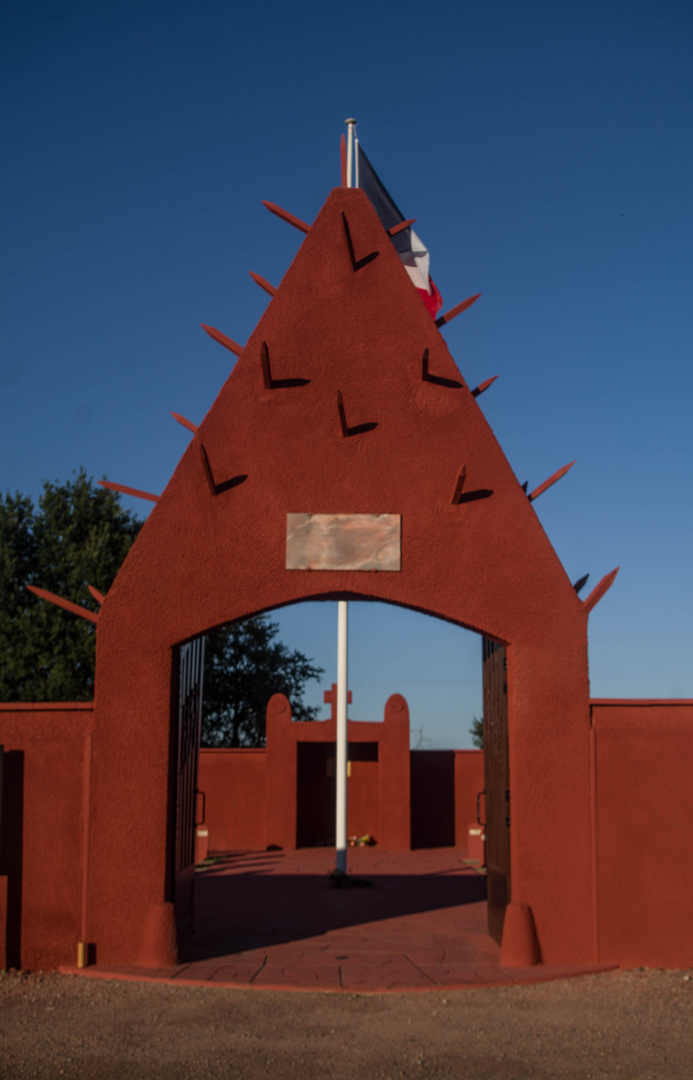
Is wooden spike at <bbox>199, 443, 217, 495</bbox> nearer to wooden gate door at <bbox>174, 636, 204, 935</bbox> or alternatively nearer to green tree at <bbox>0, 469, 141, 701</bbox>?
wooden gate door at <bbox>174, 636, 204, 935</bbox>

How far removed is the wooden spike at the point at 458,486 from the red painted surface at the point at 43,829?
157 inches

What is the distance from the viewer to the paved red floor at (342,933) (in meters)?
7.80

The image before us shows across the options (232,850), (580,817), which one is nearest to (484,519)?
(580,817)

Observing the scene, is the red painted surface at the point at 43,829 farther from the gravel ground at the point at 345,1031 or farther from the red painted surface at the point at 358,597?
the gravel ground at the point at 345,1031

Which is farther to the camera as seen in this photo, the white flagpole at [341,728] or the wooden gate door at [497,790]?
the white flagpole at [341,728]

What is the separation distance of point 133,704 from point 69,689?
1926 centimetres

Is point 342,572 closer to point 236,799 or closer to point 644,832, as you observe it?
point 644,832

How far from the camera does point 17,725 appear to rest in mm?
8383

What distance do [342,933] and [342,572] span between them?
13.5ft

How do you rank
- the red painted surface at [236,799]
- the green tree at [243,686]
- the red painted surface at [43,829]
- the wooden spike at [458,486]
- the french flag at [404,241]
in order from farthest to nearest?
the green tree at [243,686]
the red painted surface at [236,799]
the french flag at [404,241]
the wooden spike at [458,486]
the red painted surface at [43,829]

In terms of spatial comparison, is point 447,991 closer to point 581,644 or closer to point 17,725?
point 581,644

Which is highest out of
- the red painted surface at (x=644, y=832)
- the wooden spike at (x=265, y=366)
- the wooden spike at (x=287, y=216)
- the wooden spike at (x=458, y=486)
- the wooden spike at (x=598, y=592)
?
the wooden spike at (x=287, y=216)

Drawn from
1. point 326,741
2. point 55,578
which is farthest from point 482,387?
point 55,578

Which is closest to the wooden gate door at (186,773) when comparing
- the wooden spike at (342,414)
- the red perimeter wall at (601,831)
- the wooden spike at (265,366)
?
the red perimeter wall at (601,831)
